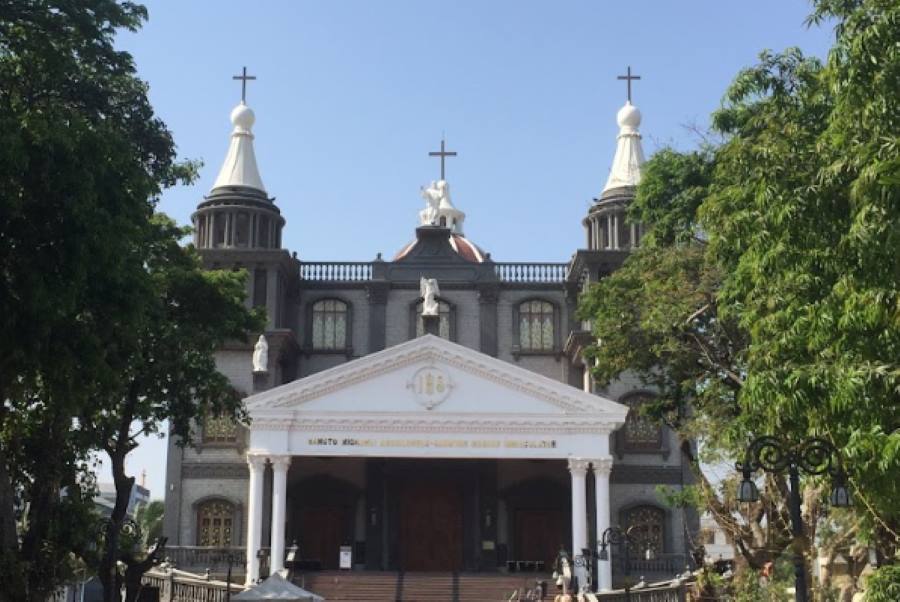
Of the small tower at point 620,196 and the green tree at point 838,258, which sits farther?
the small tower at point 620,196

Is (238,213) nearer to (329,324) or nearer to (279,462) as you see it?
(329,324)

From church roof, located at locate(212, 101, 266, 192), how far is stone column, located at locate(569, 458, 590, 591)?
55.9ft

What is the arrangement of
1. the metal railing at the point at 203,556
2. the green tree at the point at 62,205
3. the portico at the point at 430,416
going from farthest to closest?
the metal railing at the point at 203,556 → the portico at the point at 430,416 → the green tree at the point at 62,205

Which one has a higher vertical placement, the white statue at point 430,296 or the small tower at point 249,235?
the small tower at point 249,235

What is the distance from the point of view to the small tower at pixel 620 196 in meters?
46.5

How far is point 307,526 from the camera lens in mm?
44438

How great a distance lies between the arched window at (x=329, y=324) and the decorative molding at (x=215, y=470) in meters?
6.05

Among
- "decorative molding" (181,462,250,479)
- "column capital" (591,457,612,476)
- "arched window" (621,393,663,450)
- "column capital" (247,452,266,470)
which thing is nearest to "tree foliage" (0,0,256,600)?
"column capital" (247,452,266,470)

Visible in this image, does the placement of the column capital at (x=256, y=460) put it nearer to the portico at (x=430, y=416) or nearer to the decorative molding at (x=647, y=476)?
the portico at (x=430, y=416)

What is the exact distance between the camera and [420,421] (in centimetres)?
3962

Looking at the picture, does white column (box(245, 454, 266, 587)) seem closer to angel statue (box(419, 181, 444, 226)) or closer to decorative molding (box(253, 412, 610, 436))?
decorative molding (box(253, 412, 610, 436))

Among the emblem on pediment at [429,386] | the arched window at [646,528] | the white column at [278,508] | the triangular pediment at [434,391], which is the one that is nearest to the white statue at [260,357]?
the triangular pediment at [434,391]

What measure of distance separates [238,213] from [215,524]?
11469 millimetres

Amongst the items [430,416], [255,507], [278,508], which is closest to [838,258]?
[430,416]
